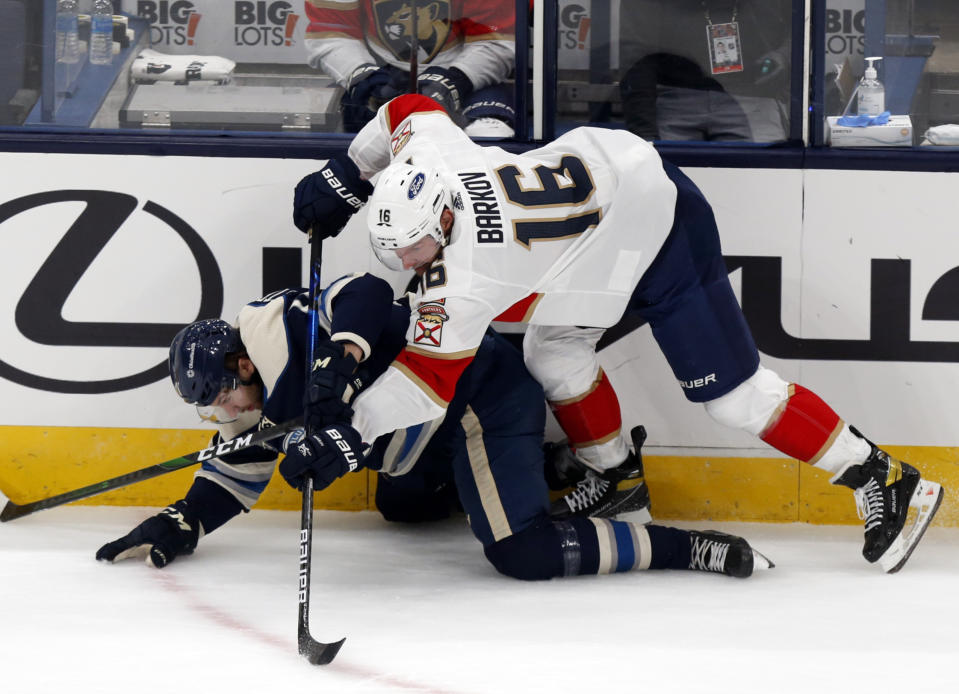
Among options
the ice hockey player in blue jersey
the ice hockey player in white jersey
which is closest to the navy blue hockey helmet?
the ice hockey player in blue jersey

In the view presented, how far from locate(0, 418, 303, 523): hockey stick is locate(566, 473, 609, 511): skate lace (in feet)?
2.87

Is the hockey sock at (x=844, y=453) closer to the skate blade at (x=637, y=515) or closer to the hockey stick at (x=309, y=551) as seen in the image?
the skate blade at (x=637, y=515)

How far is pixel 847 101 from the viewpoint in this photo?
324 centimetres

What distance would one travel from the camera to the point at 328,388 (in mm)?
2455

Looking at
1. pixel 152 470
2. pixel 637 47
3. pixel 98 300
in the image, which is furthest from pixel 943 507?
pixel 98 300

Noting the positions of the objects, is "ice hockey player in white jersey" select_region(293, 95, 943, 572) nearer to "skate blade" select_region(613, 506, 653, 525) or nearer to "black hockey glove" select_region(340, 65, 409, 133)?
"skate blade" select_region(613, 506, 653, 525)

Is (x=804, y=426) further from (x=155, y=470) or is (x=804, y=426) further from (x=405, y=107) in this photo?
(x=155, y=470)

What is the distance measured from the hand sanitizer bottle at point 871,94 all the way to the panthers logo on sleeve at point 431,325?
1.48m

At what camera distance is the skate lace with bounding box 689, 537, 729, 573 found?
284cm

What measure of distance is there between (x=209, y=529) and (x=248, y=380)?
447mm

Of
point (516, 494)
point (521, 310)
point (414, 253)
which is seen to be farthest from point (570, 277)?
point (516, 494)

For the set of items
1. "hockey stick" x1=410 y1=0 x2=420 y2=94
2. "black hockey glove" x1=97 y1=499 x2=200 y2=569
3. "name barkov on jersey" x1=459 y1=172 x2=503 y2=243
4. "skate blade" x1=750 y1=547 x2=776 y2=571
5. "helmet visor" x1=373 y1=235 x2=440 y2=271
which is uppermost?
"hockey stick" x1=410 y1=0 x2=420 y2=94

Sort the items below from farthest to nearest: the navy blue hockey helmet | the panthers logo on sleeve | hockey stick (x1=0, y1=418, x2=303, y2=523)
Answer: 1. hockey stick (x1=0, y1=418, x2=303, y2=523)
2. the navy blue hockey helmet
3. the panthers logo on sleeve

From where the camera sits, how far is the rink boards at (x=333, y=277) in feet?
10.6
